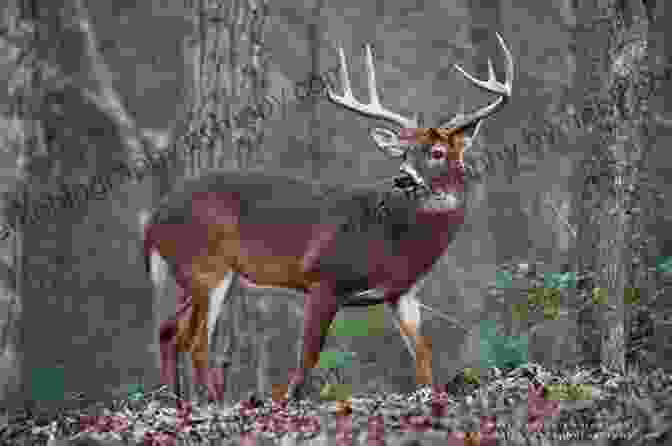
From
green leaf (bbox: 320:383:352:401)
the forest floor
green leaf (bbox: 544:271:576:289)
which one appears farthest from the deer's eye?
green leaf (bbox: 544:271:576:289)

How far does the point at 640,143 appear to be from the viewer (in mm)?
6613

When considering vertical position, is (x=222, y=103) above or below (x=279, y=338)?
above

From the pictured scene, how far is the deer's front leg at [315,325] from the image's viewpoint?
6004 mm

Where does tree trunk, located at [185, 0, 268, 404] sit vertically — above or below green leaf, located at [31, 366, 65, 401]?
above

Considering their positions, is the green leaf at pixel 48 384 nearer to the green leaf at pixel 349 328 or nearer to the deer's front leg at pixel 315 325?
the green leaf at pixel 349 328

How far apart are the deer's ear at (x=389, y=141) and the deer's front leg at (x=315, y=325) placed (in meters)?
0.85

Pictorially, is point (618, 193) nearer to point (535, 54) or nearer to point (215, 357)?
point (215, 357)

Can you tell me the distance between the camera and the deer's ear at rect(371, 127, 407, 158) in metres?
6.12

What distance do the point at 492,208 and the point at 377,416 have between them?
359 inches

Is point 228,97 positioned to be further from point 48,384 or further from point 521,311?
point 48,384

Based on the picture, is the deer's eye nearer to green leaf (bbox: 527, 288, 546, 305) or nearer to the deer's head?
the deer's head

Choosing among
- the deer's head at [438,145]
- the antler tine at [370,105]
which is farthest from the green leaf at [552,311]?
the antler tine at [370,105]

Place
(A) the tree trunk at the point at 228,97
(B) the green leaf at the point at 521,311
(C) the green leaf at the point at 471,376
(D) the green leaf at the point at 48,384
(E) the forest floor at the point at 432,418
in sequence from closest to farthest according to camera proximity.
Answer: (E) the forest floor at the point at 432,418, (C) the green leaf at the point at 471,376, (A) the tree trunk at the point at 228,97, (B) the green leaf at the point at 521,311, (D) the green leaf at the point at 48,384

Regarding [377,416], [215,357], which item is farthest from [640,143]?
[215,357]
